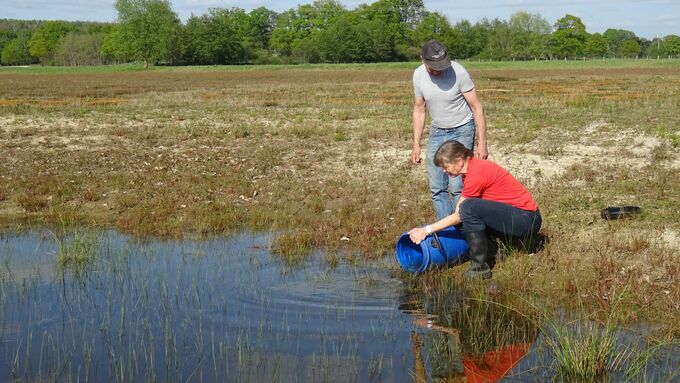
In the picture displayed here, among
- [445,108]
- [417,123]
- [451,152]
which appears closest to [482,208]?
[451,152]

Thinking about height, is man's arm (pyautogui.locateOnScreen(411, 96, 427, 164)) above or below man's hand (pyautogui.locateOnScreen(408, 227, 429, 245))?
above

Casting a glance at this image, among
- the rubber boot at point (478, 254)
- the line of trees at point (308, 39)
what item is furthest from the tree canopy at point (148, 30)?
the rubber boot at point (478, 254)

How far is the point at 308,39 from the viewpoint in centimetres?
11419

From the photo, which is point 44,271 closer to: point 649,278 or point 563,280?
point 563,280

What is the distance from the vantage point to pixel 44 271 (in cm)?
870

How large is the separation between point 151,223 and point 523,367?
6305mm

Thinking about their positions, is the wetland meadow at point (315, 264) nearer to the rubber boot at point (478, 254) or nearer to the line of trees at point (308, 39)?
the rubber boot at point (478, 254)

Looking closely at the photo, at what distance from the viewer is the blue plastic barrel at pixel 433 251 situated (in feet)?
26.8

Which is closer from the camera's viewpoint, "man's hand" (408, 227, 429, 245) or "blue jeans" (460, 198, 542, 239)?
"man's hand" (408, 227, 429, 245)

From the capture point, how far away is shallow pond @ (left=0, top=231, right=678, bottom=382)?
5.98 meters

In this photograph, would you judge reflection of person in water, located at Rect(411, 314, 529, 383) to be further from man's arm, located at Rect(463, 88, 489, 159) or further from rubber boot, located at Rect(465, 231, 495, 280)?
man's arm, located at Rect(463, 88, 489, 159)

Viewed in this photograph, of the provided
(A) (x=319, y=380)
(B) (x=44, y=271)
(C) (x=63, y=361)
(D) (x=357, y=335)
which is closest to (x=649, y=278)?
(D) (x=357, y=335)

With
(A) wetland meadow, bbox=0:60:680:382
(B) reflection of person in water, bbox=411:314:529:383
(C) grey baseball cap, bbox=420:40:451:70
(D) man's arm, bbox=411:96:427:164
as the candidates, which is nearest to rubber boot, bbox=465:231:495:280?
(A) wetland meadow, bbox=0:60:680:382

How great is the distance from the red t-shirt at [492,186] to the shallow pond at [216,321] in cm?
101
